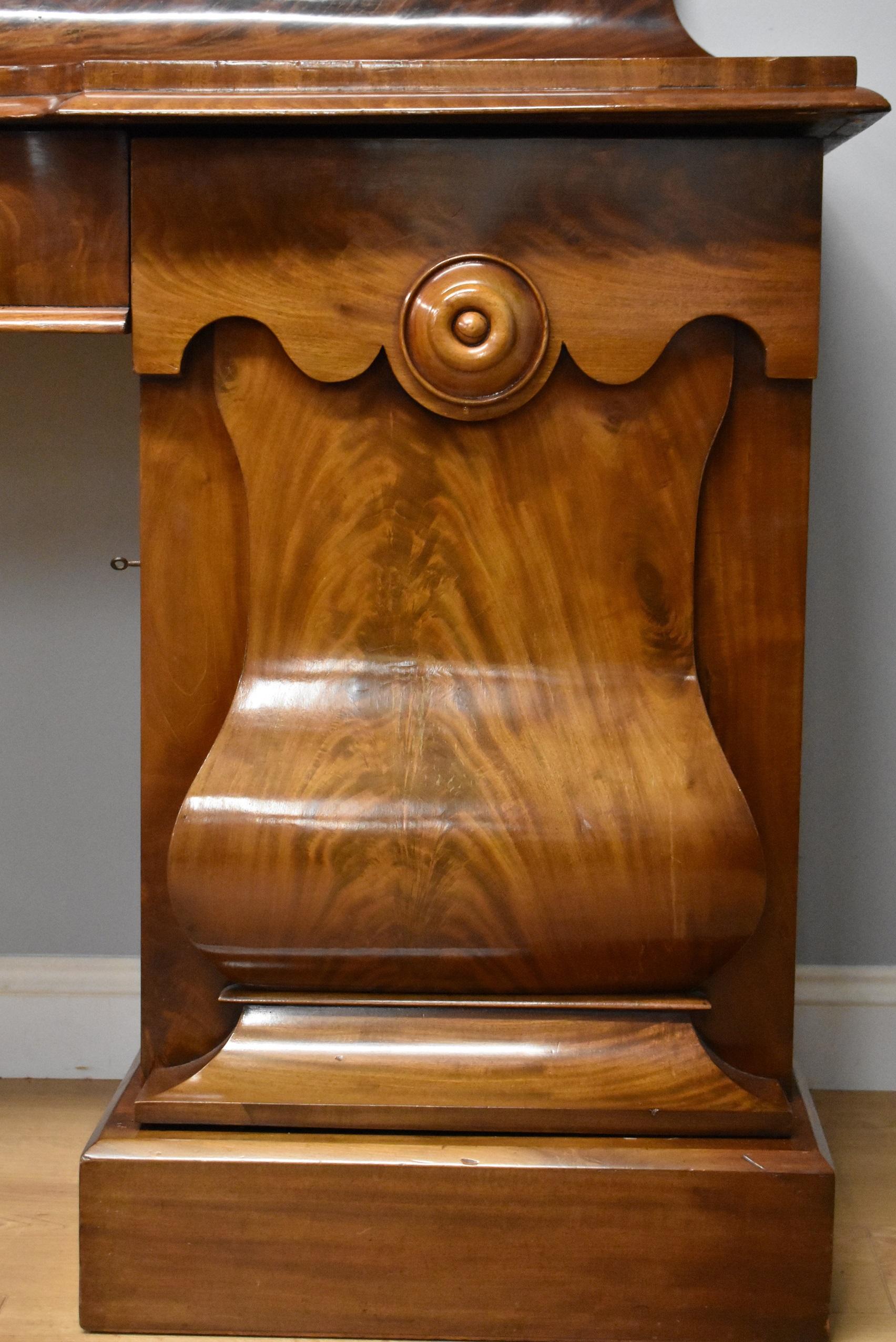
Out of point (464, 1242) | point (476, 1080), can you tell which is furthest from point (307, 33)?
point (464, 1242)

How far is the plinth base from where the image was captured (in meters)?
1.00

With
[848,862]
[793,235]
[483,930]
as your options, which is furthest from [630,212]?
[848,862]

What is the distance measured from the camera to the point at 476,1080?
1.03 meters

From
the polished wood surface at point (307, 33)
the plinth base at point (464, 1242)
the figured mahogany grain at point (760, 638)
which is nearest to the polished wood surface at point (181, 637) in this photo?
the plinth base at point (464, 1242)

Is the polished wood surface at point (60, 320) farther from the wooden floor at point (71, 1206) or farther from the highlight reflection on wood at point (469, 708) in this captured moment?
the wooden floor at point (71, 1206)

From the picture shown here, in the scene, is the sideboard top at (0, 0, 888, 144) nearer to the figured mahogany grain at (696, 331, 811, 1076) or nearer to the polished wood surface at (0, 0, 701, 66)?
the polished wood surface at (0, 0, 701, 66)

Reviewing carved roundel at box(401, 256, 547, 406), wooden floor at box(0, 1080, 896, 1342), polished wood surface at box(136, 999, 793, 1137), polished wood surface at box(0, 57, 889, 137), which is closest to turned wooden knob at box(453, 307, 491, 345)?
carved roundel at box(401, 256, 547, 406)

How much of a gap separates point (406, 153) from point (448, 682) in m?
0.43

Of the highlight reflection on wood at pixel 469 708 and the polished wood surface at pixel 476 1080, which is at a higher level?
the highlight reflection on wood at pixel 469 708

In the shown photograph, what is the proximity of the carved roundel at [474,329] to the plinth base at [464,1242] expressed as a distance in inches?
24.4

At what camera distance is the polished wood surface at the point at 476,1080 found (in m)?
1.02

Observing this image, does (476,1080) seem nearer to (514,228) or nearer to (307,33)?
(514,228)

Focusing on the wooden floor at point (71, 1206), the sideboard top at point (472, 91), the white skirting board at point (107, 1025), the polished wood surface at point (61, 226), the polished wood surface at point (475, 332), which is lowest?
the wooden floor at point (71, 1206)

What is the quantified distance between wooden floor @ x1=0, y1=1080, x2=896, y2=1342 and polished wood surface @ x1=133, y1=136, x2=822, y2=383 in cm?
82
